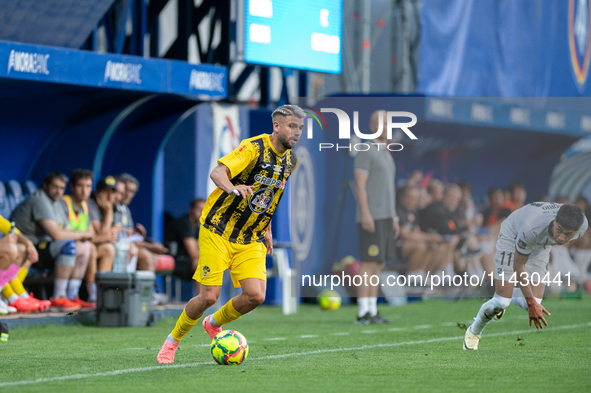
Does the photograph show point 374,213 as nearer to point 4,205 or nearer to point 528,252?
point 528,252

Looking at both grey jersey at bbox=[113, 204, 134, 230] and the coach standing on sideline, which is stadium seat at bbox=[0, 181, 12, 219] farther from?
the coach standing on sideline

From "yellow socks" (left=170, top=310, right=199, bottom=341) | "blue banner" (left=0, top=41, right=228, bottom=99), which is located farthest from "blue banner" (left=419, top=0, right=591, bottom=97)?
"yellow socks" (left=170, top=310, right=199, bottom=341)

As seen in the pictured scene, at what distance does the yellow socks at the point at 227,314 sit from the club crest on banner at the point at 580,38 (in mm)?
15883

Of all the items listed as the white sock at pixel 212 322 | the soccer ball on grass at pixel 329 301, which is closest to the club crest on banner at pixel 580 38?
the soccer ball on grass at pixel 329 301

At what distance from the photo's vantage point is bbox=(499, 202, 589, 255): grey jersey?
7.88 m

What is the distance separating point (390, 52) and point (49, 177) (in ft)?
30.1

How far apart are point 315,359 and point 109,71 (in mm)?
5656

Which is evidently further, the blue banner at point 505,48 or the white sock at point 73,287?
the blue banner at point 505,48

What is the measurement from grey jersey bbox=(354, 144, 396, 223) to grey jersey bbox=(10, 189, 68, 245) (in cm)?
371

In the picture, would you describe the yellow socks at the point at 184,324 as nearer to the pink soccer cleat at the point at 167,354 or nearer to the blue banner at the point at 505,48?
the pink soccer cleat at the point at 167,354

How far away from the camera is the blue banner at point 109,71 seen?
10961 millimetres

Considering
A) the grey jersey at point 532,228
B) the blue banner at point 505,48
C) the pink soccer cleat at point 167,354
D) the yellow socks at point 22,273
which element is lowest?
the pink soccer cleat at point 167,354

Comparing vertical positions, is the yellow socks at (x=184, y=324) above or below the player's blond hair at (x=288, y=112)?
below

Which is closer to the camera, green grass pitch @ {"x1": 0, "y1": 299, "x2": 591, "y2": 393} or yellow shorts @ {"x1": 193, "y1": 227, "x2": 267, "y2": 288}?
green grass pitch @ {"x1": 0, "y1": 299, "x2": 591, "y2": 393}
